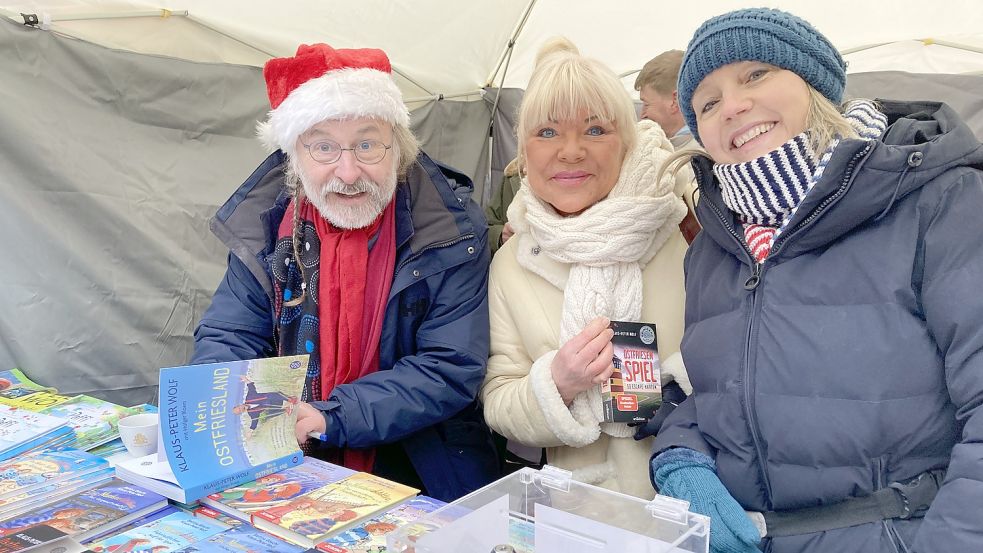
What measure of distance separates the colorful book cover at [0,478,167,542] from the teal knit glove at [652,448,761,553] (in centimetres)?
93

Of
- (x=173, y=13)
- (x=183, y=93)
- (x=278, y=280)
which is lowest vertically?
(x=278, y=280)

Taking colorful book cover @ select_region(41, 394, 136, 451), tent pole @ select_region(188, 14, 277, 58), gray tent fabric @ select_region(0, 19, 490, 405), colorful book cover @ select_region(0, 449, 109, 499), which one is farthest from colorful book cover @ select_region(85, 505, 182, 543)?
tent pole @ select_region(188, 14, 277, 58)

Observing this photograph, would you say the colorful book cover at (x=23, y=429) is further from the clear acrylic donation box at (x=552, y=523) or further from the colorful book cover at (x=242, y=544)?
the clear acrylic donation box at (x=552, y=523)

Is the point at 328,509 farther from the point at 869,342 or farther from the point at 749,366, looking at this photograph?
the point at 869,342

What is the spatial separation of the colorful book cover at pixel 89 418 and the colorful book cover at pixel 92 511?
0.29m

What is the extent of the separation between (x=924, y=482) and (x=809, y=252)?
398 millimetres

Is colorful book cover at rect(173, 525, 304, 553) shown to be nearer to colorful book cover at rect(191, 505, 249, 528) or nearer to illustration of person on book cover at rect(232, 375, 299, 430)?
colorful book cover at rect(191, 505, 249, 528)

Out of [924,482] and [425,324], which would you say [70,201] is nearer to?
[425,324]

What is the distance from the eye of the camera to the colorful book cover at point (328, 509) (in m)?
1.10

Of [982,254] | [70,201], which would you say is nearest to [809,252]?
[982,254]

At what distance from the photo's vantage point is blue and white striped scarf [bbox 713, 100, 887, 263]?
3.80ft

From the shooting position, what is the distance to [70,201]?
2330 millimetres

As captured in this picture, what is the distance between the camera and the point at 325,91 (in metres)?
1.81

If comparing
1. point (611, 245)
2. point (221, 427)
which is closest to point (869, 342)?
point (611, 245)
